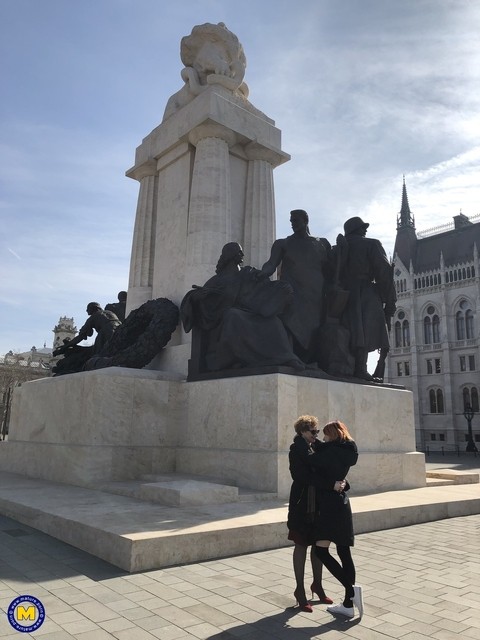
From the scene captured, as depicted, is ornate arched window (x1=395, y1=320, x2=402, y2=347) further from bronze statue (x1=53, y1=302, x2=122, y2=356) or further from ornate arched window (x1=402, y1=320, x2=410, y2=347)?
bronze statue (x1=53, y1=302, x2=122, y2=356)

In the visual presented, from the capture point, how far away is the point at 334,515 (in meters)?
3.84

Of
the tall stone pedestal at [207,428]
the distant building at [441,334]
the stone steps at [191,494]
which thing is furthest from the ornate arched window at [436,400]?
the stone steps at [191,494]

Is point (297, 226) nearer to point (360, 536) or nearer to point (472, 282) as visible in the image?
point (360, 536)

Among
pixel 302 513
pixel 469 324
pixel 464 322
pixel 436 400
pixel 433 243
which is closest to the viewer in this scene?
pixel 302 513

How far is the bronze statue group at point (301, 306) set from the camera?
30.9ft

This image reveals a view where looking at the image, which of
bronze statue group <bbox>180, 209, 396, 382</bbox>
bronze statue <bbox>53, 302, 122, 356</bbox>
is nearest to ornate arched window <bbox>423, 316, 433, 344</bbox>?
bronze statue group <bbox>180, 209, 396, 382</bbox>

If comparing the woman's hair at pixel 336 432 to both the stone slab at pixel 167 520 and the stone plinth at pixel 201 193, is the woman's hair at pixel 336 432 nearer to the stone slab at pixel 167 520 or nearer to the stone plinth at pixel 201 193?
the stone slab at pixel 167 520

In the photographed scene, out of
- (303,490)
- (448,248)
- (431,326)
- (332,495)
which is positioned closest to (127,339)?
(303,490)

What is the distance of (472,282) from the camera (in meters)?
77.0

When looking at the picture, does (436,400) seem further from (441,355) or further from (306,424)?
(306,424)

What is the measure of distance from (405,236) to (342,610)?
319 ft

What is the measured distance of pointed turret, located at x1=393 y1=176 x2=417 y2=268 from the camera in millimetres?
91625

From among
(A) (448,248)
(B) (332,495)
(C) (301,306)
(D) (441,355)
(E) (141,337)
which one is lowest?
(B) (332,495)

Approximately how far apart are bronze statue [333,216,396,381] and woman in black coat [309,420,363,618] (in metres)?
6.68
